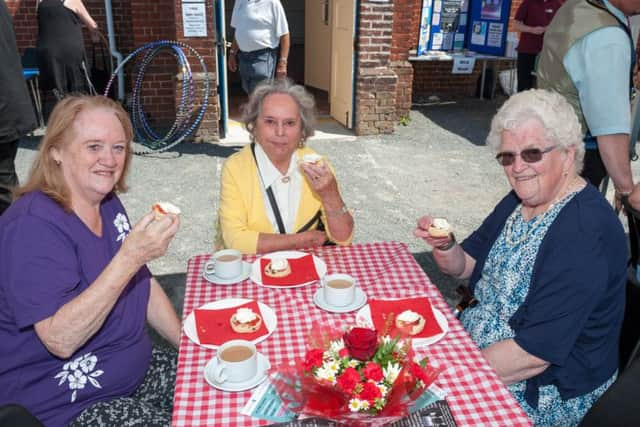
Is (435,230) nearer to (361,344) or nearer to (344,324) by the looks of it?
(344,324)

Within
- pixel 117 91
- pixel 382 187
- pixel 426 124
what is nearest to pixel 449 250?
pixel 382 187

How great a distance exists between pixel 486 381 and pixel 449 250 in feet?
2.71

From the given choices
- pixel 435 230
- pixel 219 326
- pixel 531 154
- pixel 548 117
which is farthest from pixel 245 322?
pixel 548 117

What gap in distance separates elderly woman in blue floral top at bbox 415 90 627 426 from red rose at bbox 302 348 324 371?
0.82m

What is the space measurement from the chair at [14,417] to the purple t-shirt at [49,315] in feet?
1.29

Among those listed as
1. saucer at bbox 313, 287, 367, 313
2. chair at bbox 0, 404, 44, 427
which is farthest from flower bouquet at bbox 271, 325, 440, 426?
chair at bbox 0, 404, 44, 427

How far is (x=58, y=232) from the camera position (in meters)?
2.00

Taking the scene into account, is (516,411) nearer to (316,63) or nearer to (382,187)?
(382,187)

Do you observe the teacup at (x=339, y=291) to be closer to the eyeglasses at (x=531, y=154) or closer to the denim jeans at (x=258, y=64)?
the eyeglasses at (x=531, y=154)

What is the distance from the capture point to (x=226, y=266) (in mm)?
2451

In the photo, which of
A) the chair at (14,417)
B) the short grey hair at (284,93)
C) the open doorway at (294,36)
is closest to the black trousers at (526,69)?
the open doorway at (294,36)

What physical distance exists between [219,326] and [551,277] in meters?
1.21

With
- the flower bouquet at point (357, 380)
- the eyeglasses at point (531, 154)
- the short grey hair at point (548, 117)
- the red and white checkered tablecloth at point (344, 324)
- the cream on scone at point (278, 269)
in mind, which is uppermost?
the short grey hair at point (548, 117)

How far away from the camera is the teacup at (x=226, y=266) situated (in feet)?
8.05
